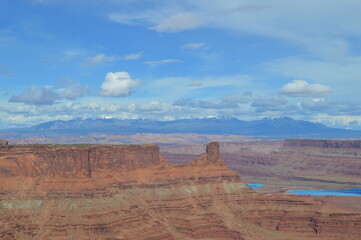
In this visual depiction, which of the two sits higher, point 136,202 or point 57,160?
point 57,160

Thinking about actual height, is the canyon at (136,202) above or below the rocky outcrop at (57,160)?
below

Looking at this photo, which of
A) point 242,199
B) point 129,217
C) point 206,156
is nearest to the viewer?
point 129,217

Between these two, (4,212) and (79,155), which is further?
(79,155)

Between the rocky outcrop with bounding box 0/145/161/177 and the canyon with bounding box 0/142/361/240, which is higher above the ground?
the rocky outcrop with bounding box 0/145/161/177

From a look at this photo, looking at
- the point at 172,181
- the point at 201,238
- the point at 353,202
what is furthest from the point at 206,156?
the point at 353,202

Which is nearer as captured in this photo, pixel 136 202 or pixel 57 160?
pixel 57 160

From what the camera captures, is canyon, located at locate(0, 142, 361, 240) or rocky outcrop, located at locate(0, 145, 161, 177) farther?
rocky outcrop, located at locate(0, 145, 161, 177)

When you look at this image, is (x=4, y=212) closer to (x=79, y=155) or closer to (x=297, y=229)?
(x=79, y=155)

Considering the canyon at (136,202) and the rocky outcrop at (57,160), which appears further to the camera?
the rocky outcrop at (57,160)
